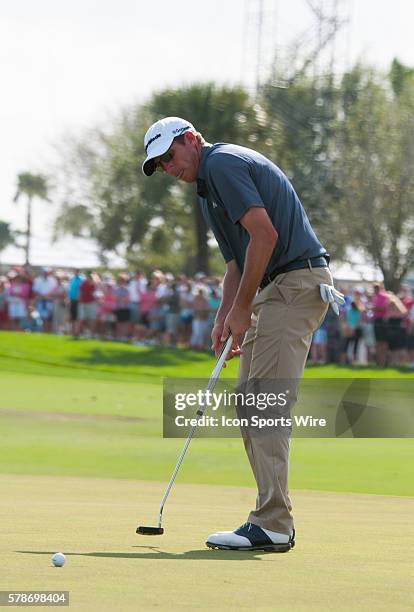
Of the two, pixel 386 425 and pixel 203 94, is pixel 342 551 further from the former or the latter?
pixel 203 94

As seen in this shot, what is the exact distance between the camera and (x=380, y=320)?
28.7m

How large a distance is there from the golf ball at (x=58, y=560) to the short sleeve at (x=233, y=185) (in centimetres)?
194

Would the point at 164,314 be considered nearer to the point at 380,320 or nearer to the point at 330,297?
the point at 380,320

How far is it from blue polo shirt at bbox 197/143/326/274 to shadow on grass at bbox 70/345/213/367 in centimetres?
2309

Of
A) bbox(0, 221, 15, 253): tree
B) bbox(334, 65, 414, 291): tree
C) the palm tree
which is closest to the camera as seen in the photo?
bbox(334, 65, 414, 291): tree

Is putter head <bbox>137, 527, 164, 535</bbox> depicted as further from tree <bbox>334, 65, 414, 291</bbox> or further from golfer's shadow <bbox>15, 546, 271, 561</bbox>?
tree <bbox>334, 65, 414, 291</bbox>

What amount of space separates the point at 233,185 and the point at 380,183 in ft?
123

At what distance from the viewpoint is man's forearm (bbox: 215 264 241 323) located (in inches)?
284

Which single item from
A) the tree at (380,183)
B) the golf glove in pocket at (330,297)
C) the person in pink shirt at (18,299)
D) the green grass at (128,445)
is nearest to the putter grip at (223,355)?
the golf glove in pocket at (330,297)

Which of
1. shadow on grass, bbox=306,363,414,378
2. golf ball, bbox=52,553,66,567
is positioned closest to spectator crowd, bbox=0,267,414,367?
shadow on grass, bbox=306,363,414,378

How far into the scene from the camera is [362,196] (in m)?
43.2

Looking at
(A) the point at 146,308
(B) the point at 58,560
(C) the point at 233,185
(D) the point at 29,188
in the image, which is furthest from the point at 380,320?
(D) the point at 29,188

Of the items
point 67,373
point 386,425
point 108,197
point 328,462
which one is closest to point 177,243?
point 108,197

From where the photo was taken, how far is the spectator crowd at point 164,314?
29172 millimetres
